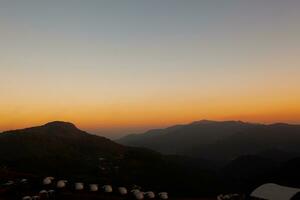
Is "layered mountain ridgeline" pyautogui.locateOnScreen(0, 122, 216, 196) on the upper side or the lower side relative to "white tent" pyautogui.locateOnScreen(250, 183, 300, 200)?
lower

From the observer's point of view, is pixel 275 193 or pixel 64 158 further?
pixel 64 158

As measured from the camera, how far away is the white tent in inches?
1994

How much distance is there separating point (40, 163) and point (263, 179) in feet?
240

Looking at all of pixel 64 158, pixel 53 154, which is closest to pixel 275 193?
pixel 64 158

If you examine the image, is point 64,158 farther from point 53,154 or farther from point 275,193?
point 275,193

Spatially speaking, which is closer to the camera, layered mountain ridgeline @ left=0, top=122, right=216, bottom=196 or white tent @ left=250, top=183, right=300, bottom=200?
white tent @ left=250, top=183, right=300, bottom=200

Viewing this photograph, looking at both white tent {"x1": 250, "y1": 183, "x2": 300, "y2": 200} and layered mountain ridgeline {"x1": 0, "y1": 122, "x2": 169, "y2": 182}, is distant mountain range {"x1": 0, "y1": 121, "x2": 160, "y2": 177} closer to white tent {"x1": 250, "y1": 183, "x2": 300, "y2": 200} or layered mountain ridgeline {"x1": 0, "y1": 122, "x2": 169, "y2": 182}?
layered mountain ridgeline {"x1": 0, "y1": 122, "x2": 169, "y2": 182}

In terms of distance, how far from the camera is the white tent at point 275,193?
166 feet

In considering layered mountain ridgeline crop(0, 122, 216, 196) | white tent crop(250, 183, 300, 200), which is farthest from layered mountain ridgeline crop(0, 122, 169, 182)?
white tent crop(250, 183, 300, 200)

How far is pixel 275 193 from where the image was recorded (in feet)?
173

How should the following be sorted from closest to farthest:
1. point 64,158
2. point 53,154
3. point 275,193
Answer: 1. point 275,193
2. point 64,158
3. point 53,154

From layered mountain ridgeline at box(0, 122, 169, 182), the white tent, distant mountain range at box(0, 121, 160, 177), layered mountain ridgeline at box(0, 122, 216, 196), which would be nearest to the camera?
the white tent

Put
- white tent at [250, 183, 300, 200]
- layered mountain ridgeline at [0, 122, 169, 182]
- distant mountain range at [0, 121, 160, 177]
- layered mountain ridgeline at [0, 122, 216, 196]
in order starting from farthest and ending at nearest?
distant mountain range at [0, 121, 160, 177]
layered mountain ridgeline at [0, 122, 169, 182]
layered mountain ridgeline at [0, 122, 216, 196]
white tent at [250, 183, 300, 200]

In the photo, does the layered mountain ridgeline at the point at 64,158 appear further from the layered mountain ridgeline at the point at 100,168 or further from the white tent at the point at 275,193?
the white tent at the point at 275,193
